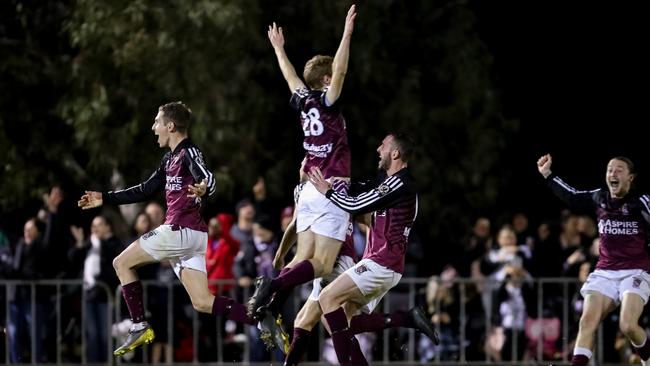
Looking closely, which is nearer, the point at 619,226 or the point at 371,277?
the point at 371,277

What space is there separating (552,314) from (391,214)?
6272mm

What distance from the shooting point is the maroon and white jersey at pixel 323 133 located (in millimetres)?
14734

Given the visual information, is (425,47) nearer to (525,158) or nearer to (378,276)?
(525,158)

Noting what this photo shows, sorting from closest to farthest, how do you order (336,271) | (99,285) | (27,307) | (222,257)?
(336,271), (99,285), (27,307), (222,257)

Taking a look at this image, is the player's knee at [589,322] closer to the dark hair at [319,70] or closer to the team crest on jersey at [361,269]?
the team crest on jersey at [361,269]

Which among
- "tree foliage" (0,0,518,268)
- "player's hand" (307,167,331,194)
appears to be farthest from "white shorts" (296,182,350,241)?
"tree foliage" (0,0,518,268)

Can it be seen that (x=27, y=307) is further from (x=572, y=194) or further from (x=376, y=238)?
(x=572, y=194)

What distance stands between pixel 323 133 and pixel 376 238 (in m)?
1.02

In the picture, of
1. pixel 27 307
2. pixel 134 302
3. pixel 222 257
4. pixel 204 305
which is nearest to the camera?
pixel 204 305

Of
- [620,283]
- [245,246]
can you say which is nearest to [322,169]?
[620,283]

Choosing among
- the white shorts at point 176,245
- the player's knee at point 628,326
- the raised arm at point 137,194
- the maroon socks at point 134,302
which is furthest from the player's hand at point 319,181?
the player's knee at point 628,326

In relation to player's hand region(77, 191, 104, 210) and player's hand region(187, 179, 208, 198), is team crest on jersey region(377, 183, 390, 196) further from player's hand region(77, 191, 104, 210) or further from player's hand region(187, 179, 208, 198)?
player's hand region(77, 191, 104, 210)

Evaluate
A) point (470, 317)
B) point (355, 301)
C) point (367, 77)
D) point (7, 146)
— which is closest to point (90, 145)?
point (7, 146)

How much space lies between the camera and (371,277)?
1441 centimetres
